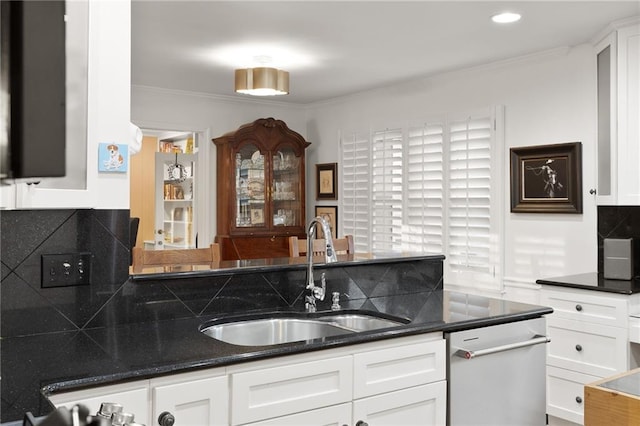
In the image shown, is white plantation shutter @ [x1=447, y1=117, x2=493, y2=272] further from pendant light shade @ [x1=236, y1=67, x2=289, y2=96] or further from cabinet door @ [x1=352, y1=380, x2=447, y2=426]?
cabinet door @ [x1=352, y1=380, x2=447, y2=426]

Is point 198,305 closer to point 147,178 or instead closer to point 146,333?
point 146,333

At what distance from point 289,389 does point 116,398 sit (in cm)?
53

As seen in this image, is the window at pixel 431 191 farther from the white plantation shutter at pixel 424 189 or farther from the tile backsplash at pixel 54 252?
the tile backsplash at pixel 54 252

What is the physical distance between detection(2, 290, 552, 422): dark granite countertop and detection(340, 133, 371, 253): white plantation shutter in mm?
3306

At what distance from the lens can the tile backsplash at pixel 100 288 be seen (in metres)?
1.83

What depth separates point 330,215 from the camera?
19.9 feet

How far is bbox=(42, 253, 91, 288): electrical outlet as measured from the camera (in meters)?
→ 1.88

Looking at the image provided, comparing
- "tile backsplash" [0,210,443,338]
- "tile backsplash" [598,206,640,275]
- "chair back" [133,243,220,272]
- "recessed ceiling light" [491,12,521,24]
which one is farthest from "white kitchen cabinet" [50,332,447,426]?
"tile backsplash" [598,206,640,275]

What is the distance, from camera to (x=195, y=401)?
5.36 ft

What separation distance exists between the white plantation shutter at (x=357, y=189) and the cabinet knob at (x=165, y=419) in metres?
4.12

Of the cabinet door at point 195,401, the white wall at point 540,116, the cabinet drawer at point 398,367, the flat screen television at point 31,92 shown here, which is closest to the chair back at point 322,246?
the white wall at point 540,116

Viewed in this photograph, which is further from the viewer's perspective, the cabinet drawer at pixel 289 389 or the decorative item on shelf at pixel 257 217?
the decorative item on shelf at pixel 257 217

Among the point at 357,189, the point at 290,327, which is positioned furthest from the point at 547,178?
the point at 290,327

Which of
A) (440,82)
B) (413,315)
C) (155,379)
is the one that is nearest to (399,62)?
(440,82)
